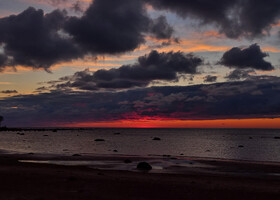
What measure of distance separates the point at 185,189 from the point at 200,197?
2.61 metres

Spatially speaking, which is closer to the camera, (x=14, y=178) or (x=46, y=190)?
(x=46, y=190)

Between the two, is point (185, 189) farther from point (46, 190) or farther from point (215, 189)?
point (46, 190)

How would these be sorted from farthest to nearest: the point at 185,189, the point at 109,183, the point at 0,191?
the point at 109,183
the point at 185,189
the point at 0,191

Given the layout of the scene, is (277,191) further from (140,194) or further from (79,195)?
(79,195)

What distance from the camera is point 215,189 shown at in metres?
22.8

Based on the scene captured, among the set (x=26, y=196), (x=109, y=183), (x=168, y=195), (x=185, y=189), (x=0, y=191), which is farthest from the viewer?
(x=109, y=183)

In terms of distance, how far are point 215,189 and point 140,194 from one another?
23.2 ft

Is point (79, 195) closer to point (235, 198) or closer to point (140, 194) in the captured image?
point (140, 194)

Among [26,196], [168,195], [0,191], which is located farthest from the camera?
[168,195]

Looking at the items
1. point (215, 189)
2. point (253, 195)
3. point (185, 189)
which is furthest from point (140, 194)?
point (253, 195)

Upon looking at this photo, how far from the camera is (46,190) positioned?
1978cm

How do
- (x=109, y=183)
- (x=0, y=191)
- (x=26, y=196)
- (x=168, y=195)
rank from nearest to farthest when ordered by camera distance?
(x=26, y=196), (x=0, y=191), (x=168, y=195), (x=109, y=183)

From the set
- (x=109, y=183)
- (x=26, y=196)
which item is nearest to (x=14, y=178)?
(x=26, y=196)

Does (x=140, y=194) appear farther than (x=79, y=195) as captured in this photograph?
Yes
